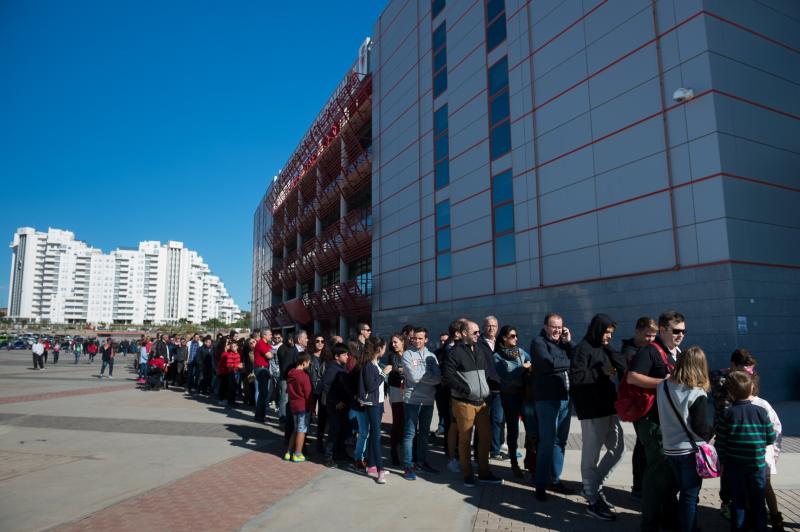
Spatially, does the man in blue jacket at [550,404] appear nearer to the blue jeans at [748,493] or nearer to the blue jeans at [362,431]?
the blue jeans at [748,493]

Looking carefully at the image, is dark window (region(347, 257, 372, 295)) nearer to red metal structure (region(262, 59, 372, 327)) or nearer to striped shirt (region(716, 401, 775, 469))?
red metal structure (region(262, 59, 372, 327))

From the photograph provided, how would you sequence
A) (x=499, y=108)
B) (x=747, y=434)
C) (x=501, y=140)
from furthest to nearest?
(x=499, y=108)
(x=501, y=140)
(x=747, y=434)

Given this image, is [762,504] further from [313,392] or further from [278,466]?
[313,392]

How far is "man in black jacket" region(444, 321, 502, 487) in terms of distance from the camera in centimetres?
622

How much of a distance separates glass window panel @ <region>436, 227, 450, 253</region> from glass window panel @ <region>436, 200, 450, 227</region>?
1.03ft

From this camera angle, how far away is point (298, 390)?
7.68m

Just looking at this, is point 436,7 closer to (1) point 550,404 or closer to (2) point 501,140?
(2) point 501,140

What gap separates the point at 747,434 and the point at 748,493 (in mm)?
505

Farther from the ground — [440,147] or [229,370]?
[440,147]

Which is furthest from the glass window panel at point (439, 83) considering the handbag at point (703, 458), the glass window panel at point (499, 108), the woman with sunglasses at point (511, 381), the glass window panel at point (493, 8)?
the handbag at point (703, 458)

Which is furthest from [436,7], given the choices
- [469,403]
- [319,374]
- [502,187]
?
[469,403]

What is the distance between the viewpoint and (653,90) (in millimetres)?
14156

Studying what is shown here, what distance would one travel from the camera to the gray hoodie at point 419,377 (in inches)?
273

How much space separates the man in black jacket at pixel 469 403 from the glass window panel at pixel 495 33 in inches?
694
